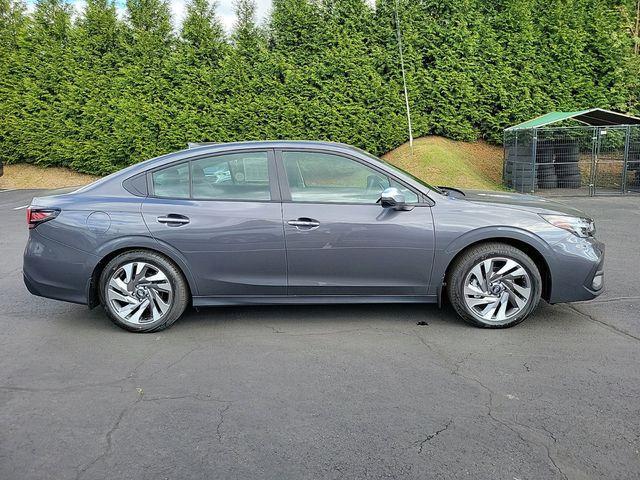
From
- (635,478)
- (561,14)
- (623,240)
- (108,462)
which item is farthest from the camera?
(561,14)

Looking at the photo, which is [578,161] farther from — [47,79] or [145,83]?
[47,79]

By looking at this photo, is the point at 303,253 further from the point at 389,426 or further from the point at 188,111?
the point at 188,111

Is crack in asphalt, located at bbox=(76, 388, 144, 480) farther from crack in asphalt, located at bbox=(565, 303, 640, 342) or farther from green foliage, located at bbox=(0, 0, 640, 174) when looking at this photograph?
green foliage, located at bbox=(0, 0, 640, 174)

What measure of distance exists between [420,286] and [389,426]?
177 cm

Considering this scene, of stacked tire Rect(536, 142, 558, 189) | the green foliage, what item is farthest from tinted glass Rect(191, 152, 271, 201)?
the green foliage

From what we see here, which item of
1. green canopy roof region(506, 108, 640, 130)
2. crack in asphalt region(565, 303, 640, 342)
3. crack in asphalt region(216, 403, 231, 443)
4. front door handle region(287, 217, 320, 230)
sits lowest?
crack in asphalt region(565, 303, 640, 342)

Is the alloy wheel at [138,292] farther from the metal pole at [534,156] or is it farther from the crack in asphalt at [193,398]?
the metal pole at [534,156]

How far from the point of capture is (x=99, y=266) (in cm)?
472

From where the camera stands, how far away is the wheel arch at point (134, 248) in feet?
15.2

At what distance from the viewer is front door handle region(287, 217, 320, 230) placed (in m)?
4.61

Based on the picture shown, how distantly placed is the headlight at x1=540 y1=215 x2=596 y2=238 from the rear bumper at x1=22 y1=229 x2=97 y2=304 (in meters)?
3.74

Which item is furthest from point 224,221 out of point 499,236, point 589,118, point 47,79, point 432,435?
point 47,79

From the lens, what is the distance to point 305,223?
4.61m

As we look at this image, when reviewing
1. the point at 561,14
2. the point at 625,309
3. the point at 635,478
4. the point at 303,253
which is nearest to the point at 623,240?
the point at 625,309
